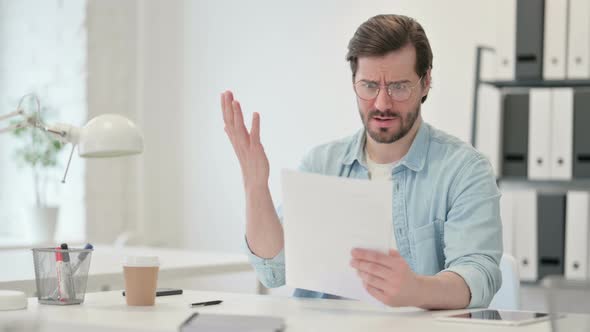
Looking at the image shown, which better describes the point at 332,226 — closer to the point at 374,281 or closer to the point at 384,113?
the point at 374,281

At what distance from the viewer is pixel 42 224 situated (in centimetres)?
377

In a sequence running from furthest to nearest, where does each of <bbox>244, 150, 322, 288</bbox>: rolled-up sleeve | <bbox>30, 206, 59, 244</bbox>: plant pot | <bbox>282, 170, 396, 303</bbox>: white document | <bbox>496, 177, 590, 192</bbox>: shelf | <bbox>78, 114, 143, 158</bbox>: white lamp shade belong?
<bbox>30, 206, 59, 244</bbox>: plant pot < <bbox>496, 177, 590, 192</bbox>: shelf < <bbox>244, 150, 322, 288</bbox>: rolled-up sleeve < <bbox>78, 114, 143, 158</bbox>: white lamp shade < <bbox>282, 170, 396, 303</bbox>: white document

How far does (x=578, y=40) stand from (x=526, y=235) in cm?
71

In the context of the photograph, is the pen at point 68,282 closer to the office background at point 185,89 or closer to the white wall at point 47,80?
the office background at point 185,89

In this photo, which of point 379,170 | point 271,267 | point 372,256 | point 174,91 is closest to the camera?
point 372,256

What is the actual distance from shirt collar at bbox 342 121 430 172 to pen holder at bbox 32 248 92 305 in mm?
681

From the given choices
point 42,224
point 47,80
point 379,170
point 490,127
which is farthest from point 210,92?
point 379,170

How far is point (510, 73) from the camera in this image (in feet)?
10.2

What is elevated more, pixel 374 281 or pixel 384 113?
pixel 384 113

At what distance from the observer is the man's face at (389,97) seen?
1.89m

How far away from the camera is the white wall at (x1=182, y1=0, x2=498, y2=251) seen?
3.60 metres

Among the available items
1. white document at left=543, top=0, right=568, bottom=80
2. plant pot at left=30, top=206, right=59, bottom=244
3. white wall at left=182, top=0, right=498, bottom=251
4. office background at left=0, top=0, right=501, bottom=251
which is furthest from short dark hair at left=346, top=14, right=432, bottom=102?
plant pot at left=30, top=206, right=59, bottom=244

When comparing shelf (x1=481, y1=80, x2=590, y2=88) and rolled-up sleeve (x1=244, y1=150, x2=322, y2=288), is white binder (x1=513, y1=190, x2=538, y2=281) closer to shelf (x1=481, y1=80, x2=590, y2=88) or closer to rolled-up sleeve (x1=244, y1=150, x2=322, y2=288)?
shelf (x1=481, y1=80, x2=590, y2=88)

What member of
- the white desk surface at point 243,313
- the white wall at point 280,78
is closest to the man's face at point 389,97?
the white desk surface at point 243,313
